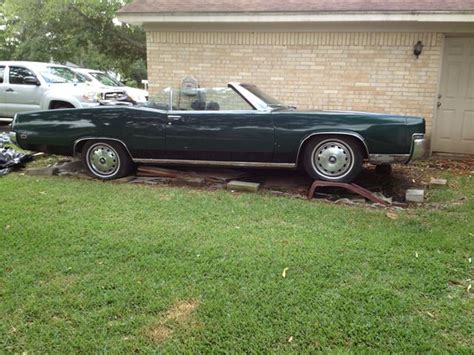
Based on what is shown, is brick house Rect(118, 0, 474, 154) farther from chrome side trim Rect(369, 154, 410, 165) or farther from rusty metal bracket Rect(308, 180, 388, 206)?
rusty metal bracket Rect(308, 180, 388, 206)

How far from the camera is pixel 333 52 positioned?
8.14 m

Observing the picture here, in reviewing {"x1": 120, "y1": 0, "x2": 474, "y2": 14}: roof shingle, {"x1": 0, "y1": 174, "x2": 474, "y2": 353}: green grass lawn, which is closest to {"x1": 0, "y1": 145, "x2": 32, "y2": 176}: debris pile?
{"x1": 0, "y1": 174, "x2": 474, "y2": 353}: green grass lawn

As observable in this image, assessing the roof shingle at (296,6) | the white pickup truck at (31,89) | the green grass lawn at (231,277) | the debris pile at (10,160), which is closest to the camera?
the green grass lawn at (231,277)

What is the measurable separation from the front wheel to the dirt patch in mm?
3054

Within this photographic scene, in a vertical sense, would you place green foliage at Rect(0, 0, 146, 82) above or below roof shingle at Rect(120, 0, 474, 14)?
above

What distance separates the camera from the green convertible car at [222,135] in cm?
543

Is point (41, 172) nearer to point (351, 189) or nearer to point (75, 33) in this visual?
point (351, 189)

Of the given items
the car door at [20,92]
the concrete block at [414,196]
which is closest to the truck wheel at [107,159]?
the concrete block at [414,196]

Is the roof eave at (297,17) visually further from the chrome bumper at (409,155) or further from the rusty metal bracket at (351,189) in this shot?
the rusty metal bracket at (351,189)

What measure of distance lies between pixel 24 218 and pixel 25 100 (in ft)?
22.4

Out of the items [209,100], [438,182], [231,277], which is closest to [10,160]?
[209,100]

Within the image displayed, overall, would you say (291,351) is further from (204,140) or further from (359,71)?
(359,71)

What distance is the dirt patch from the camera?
2760 mm

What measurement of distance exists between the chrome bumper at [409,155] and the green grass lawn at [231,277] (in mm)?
682
